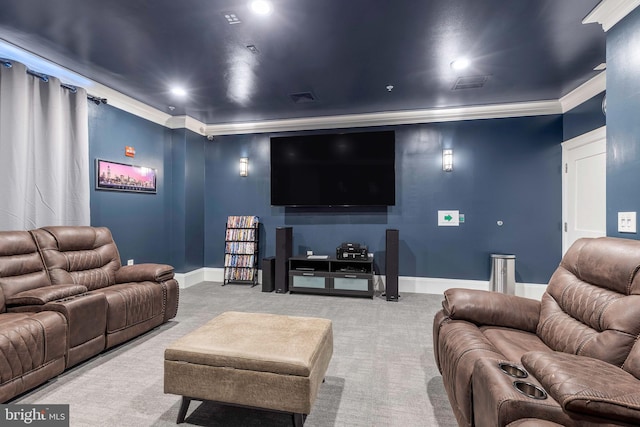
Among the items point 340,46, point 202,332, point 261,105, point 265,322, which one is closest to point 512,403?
point 265,322

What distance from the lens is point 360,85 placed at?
3.64m

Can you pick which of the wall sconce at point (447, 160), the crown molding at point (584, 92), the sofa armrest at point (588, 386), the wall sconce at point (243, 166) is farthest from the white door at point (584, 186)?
the wall sconce at point (243, 166)

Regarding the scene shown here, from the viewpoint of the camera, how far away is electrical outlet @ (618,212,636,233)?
202cm

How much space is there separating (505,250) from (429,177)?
1514 mm

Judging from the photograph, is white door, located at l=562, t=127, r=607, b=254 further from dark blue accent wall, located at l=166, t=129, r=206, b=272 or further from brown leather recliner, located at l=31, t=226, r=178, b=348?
dark blue accent wall, located at l=166, t=129, r=206, b=272

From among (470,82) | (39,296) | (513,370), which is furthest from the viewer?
(470,82)

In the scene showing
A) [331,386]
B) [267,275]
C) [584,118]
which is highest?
[584,118]

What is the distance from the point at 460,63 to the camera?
10.1ft

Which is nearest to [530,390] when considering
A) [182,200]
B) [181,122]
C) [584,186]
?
[584,186]

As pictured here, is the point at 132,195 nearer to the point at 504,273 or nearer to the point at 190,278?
the point at 190,278

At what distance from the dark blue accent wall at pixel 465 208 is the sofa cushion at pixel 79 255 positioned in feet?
7.89

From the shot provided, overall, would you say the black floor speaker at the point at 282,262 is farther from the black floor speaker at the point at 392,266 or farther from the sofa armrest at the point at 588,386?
the sofa armrest at the point at 588,386

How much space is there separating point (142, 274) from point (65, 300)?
85 cm

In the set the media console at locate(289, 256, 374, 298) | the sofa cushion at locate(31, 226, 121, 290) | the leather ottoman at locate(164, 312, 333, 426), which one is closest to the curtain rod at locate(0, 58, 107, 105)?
the sofa cushion at locate(31, 226, 121, 290)
